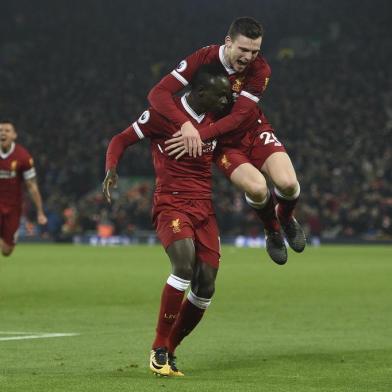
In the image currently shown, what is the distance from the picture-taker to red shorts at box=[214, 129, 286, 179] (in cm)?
873

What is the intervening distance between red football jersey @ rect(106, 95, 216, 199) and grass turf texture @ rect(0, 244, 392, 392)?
4.66 feet

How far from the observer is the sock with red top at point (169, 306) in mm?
7855

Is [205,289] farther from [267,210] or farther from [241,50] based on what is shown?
[241,50]

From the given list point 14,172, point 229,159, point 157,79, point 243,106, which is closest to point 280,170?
point 229,159

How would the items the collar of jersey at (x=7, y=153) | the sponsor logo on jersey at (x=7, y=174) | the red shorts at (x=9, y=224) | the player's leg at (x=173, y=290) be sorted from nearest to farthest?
the player's leg at (x=173, y=290) < the collar of jersey at (x=7, y=153) < the sponsor logo on jersey at (x=7, y=174) < the red shorts at (x=9, y=224)

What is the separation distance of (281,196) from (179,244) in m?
1.82

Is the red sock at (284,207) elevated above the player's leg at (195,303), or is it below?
above

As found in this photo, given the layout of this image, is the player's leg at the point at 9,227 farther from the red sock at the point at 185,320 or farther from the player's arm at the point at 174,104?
the player's arm at the point at 174,104

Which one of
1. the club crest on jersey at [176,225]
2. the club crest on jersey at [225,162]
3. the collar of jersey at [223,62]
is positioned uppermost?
the collar of jersey at [223,62]

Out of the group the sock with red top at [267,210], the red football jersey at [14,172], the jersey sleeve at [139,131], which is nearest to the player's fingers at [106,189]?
the jersey sleeve at [139,131]

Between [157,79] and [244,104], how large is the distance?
1588 inches

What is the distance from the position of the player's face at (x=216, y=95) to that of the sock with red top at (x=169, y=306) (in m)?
1.45

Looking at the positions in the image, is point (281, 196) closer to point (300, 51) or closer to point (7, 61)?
point (300, 51)

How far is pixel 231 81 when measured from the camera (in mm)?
8523
